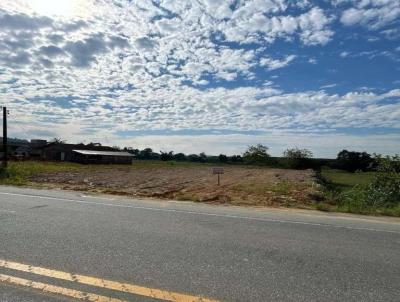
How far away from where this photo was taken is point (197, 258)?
21.4ft

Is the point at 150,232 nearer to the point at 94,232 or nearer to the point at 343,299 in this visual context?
the point at 94,232

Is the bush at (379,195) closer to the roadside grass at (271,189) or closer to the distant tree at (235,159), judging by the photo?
the roadside grass at (271,189)

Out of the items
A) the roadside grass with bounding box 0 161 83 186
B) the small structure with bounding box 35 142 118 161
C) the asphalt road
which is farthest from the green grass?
the small structure with bounding box 35 142 118 161

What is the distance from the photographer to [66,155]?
3558 inches

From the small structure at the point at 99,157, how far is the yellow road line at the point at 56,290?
272ft

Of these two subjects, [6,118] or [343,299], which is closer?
[343,299]

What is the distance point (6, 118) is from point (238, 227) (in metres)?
38.6

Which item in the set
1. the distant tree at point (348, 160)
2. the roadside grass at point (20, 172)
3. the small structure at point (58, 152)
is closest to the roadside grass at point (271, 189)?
the roadside grass at point (20, 172)

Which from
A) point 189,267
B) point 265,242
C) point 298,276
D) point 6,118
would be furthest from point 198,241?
point 6,118

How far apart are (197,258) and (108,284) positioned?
166cm

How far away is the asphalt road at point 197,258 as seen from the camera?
200 inches

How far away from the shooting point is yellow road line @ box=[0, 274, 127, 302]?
4.77m

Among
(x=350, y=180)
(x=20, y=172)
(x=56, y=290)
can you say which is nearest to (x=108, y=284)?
(x=56, y=290)

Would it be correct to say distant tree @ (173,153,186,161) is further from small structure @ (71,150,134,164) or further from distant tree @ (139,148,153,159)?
small structure @ (71,150,134,164)
